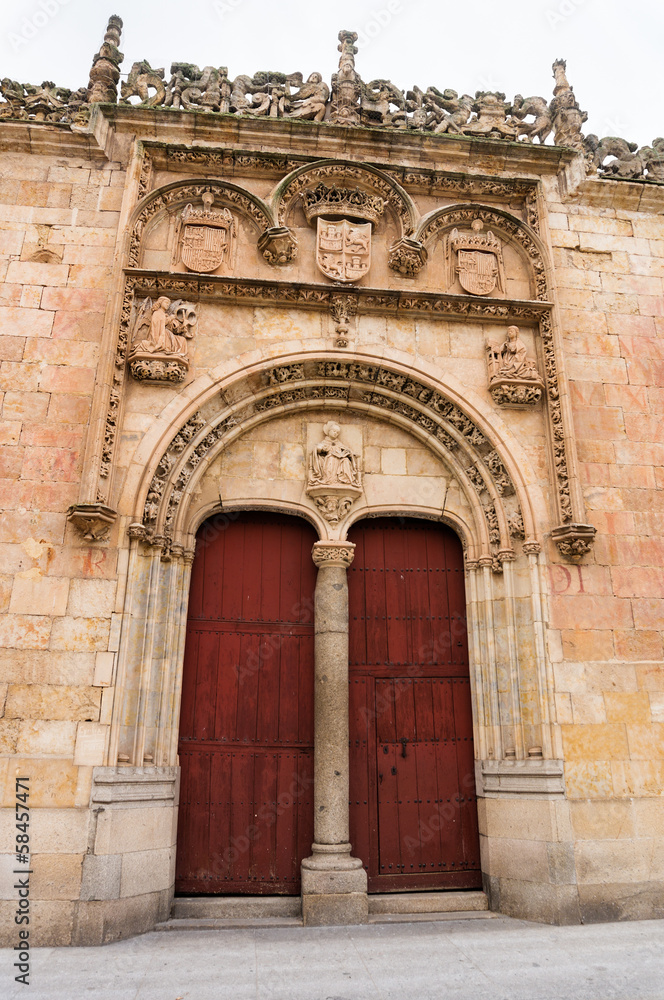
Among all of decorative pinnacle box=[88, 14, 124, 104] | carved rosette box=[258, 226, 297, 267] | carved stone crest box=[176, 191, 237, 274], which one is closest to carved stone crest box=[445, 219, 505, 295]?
carved rosette box=[258, 226, 297, 267]

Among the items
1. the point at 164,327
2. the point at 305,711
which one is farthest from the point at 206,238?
the point at 305,711

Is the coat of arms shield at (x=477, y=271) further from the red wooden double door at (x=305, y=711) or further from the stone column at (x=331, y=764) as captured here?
the stone column at (x=331, y=764)

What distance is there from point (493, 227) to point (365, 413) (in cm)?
262

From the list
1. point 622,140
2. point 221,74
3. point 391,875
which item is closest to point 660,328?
point 622,140

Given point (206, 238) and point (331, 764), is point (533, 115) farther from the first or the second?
point (331, 764)

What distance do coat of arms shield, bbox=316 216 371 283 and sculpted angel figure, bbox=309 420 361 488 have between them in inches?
64.1

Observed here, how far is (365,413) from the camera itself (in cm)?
730

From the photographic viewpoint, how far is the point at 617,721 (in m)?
6.12

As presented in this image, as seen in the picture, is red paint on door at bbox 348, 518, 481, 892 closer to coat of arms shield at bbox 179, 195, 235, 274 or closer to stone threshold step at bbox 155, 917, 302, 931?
stone threshold step at bbox 155, 917, 302, 931

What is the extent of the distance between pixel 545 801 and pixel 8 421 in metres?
5.77

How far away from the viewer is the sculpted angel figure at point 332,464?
6875 millimetres

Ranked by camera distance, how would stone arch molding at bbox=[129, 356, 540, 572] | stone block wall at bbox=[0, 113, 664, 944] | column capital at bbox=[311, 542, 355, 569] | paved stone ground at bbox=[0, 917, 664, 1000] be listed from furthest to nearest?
column capital at bbox=[311, 542, 355, 569], stone arch molding at bbox=[129, 356, 540, 572], stone block wall at bbox=[0, 113, 664, 944], paved stone ground at bbox=[0, 917, 664, 1000]

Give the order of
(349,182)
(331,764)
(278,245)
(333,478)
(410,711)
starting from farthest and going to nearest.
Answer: (349,182)
(278,245)
(333,478)
(410,711)
(331,764)

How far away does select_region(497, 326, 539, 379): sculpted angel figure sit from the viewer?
7.01 m
